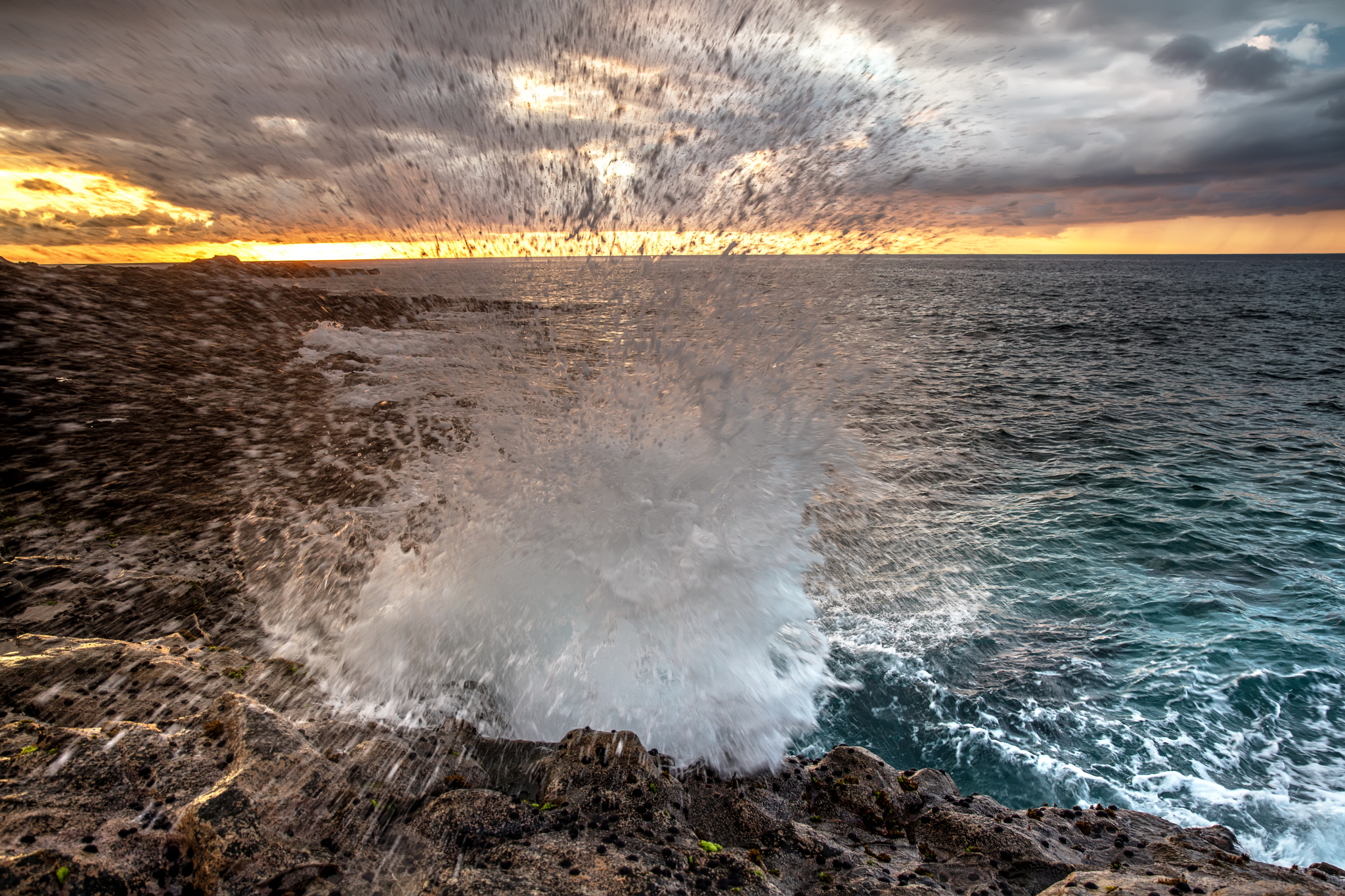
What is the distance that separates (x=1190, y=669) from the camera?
7.16 metres

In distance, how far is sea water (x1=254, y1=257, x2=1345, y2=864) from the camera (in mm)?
5371

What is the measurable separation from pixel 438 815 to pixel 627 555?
11.8 ft

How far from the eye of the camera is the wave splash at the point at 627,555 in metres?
5.18

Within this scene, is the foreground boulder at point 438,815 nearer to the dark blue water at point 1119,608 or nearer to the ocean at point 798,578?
the ocean at point 798,578

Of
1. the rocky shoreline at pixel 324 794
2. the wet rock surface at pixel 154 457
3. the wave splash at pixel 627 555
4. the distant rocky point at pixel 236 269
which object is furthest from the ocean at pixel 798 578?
the distant rocky point at pixel 236 269

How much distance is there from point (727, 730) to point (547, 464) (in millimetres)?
4382

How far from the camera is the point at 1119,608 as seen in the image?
8625 millimetres

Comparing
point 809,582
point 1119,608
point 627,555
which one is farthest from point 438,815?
point 1119,608

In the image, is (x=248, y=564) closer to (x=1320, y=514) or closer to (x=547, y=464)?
(x=547, y=464)

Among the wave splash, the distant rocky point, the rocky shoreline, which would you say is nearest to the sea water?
the wave splash

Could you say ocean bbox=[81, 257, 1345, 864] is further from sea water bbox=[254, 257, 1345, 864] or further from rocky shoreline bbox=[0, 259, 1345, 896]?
rocky shoreline bbox=[0, 259, 1345, 896]

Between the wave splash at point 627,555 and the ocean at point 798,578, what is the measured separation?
4cm

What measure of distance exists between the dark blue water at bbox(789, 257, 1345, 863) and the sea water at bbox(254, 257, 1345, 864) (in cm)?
5

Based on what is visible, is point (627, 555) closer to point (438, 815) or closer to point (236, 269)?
point (438, 815)
